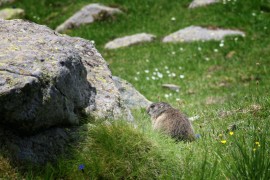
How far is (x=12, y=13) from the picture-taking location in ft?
90.9

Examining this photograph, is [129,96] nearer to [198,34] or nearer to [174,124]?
[174,124]

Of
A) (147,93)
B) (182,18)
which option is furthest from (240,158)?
(182,18)

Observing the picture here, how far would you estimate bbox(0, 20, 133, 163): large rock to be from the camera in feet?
19.9

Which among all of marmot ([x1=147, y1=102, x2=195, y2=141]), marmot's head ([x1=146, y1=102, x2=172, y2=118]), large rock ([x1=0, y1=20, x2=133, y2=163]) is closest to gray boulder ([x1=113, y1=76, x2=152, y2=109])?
marmot's head ([x1=146, y1=102, x2=172, y2=118])

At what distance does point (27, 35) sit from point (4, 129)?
2.16m

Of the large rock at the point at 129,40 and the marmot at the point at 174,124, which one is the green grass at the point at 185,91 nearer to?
the marmot at the point at 174,124

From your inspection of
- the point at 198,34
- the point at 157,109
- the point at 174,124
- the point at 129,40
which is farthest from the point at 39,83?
the point at 129,40

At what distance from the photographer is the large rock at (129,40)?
22.8m

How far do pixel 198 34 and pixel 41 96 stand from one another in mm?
16455

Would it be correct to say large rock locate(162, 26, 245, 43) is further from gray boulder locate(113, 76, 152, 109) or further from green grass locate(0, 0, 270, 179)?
gray boulder locate(113, 76, 152, 109)

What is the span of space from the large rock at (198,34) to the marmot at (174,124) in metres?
13.1

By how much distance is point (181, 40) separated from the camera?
71.9 ft

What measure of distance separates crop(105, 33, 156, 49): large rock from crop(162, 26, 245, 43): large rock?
837 mm

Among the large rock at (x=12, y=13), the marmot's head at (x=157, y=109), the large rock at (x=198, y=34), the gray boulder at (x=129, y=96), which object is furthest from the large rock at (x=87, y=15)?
the marmot's head at (x=157, y=109)
